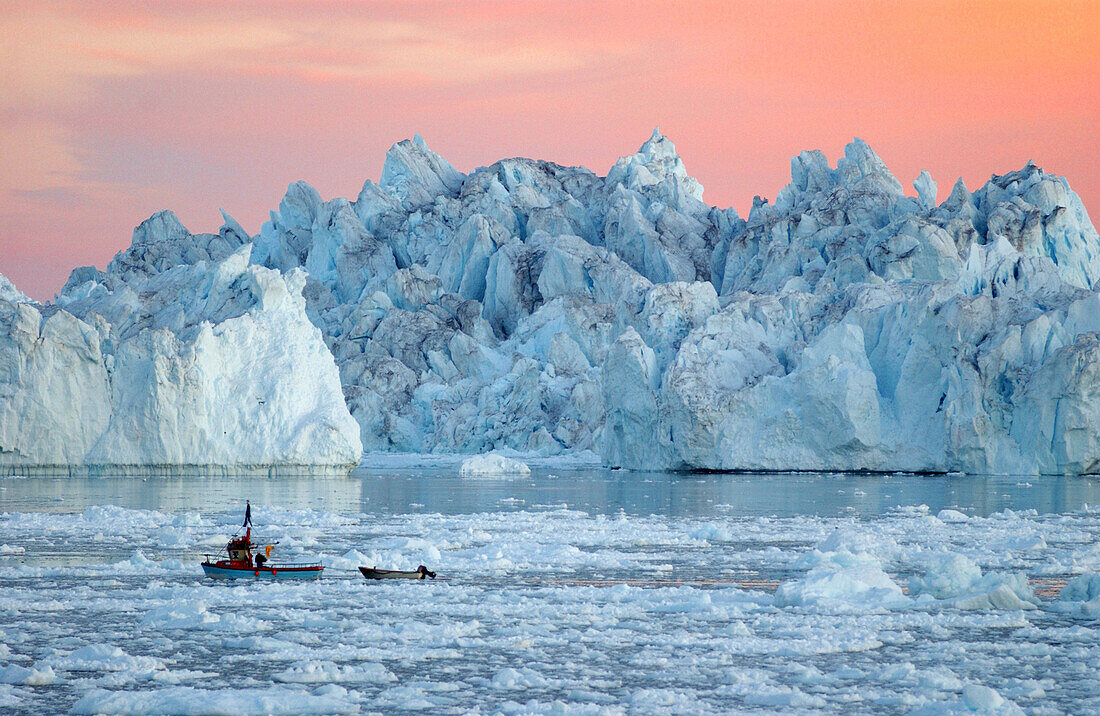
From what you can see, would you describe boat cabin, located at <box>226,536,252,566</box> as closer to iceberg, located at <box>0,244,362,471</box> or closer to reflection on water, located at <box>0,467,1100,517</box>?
reflection on water, located at <box>0,467,1100,517</box>

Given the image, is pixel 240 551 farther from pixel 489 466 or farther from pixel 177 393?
pixel 489 466

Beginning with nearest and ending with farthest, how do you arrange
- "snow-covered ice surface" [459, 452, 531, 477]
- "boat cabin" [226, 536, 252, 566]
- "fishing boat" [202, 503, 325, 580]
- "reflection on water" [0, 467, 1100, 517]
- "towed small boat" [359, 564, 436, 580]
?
1. "towed small boat" [359, 564, 436, 580]
2. "fishing boat" [202, 503, 325, 580]
3. "boat cabin" [226, 536, 252, 566]
4. "reflection on water" [0, 467, 1100, 517]
5. "snow-covered ice surface" [459, 452, 531, 477]

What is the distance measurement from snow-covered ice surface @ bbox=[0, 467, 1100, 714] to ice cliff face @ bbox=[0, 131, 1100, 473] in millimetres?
20504

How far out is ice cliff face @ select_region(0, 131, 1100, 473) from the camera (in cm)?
4738

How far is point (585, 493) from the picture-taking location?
132 feet

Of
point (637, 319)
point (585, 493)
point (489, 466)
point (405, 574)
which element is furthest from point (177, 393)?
point (405, 574)

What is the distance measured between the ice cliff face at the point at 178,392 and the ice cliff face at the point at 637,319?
138 mm

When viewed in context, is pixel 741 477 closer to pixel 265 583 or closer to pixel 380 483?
pixel 380 483

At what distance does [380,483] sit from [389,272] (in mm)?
43040

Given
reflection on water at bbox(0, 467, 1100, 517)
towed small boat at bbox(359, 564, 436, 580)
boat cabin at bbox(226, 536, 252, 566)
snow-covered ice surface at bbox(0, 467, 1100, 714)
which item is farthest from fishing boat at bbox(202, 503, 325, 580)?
reflection on water at bbox(0, 467, 1100, 517)

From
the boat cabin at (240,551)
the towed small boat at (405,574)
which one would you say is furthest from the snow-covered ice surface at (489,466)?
the towed small boat at (405,574)

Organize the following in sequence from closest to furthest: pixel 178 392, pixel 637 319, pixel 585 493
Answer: pixel 585 493 < pixel 178 392 < pixel 637 319

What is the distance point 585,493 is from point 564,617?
25.7 metres

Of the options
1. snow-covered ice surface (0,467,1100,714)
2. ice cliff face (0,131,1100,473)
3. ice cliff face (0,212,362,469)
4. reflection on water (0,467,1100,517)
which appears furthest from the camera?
ice cliff face (0,131,1100,473)
